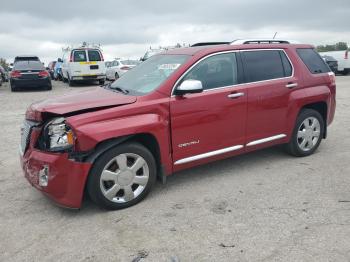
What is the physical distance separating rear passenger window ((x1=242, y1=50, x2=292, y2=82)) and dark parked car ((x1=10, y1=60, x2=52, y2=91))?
47.0ft

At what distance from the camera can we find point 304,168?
4961 mm

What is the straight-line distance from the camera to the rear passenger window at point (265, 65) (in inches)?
187

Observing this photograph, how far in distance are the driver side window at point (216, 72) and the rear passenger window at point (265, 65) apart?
0.22 m

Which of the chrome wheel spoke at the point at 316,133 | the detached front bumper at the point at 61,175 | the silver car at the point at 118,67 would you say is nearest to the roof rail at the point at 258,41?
the chrome wheel spoke at the point at 316,133

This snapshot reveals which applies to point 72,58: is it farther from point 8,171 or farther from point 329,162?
point 329,162

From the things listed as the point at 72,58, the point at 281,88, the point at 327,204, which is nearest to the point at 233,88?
the point at 281,88

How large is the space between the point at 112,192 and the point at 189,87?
4.61 feet

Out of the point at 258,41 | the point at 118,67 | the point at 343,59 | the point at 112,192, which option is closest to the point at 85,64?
the point at 118,67

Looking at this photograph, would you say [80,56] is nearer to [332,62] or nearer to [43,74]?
[43,74]

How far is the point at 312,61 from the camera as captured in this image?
546 centimetres

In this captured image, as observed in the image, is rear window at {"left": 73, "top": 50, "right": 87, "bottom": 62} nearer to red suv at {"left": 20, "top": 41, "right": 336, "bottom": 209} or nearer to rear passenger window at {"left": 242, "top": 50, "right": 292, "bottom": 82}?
red suv at {"left": 20, "top": 41, "right": 336, "bottom": 209}

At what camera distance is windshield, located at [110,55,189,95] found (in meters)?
4.25

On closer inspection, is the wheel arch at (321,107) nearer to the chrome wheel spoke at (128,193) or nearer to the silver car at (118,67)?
the chrome wheel spoke at (128,193)

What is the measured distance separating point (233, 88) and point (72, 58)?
50.1 feet
